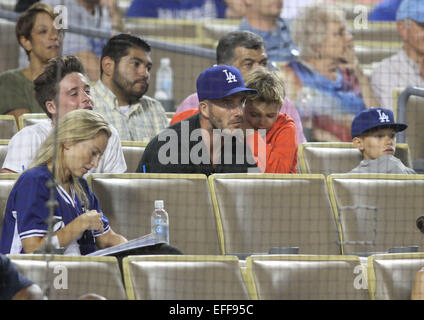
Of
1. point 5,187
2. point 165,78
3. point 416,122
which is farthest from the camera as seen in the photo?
point 165,78

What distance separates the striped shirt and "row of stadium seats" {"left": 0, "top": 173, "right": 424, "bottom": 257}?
99 cm

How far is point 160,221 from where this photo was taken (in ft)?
12.7

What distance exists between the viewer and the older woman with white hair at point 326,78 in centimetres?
638

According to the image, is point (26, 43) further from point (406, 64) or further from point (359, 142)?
point (406, 64)

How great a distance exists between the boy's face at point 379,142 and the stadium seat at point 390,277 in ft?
4.05

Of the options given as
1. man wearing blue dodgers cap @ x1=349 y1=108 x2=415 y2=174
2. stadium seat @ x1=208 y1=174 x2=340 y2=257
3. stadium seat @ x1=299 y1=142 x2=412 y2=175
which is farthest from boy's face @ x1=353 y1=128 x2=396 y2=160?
stadium seat @ x1=208 y1=174 x2=340 y2=257

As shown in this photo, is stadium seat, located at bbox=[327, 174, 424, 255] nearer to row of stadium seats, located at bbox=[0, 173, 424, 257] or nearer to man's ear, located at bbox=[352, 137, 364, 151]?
row of stadium seats, located at bbox=[0, 173, 424, 257]

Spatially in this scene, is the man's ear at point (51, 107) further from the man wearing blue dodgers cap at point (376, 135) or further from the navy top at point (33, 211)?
the man wearing blue dodgers cap at point (376, 135)

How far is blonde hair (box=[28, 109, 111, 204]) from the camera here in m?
3.55

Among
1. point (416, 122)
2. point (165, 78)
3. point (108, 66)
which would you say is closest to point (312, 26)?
point (165, 78)

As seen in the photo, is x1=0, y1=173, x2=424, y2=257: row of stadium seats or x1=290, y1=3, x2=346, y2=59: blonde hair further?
x1=290, y1=3, x2=346, y2=59: blonde hair

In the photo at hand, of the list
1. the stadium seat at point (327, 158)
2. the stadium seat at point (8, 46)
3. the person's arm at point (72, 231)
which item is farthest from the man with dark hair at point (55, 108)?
the stadium seat at point (8, 46)

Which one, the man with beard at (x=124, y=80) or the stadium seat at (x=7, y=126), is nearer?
the stadium seat at (x=7, y=126)

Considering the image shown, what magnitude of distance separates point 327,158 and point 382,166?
0.33 m
